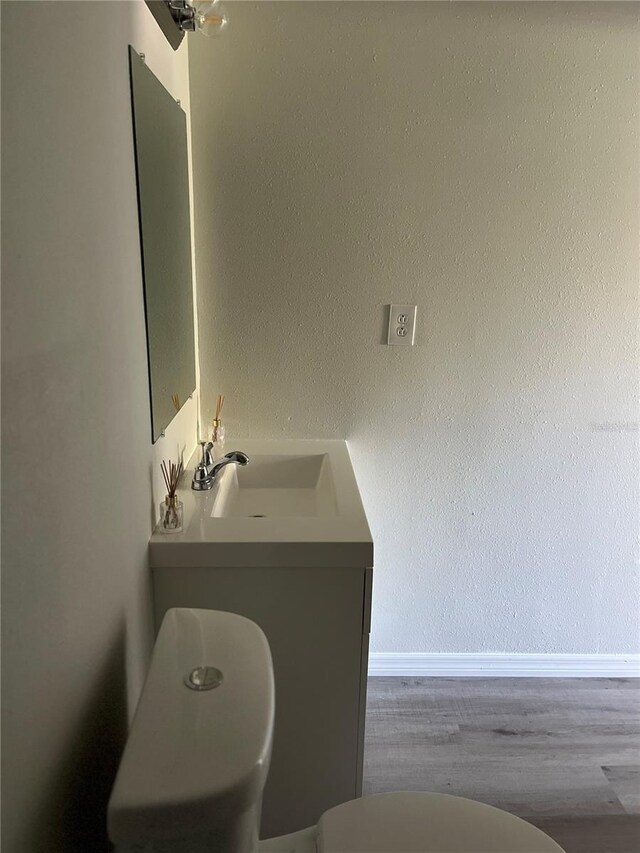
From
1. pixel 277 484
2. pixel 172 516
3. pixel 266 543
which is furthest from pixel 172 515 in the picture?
pixel 277 484

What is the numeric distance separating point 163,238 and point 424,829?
1293mm

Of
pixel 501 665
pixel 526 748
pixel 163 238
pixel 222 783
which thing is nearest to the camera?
pixel 222 783

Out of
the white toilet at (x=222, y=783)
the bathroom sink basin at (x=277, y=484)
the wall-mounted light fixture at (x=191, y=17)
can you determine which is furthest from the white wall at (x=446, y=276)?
the white toilet at (x=222, y=783)

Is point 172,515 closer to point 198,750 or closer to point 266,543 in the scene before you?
point 266,543

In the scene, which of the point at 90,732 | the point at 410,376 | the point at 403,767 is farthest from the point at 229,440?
the point at 90,732

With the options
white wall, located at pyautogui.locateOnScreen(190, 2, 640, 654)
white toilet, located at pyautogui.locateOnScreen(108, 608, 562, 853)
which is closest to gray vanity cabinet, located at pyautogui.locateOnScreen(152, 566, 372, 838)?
white toilet, located at pyautogui.locateOnScreen(108, 608, 562, 853)

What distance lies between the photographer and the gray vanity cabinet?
1433 millimetres

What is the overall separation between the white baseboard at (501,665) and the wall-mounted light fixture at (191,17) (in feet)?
6.48

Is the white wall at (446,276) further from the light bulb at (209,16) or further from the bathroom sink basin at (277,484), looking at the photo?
the light bulb at (209,16)

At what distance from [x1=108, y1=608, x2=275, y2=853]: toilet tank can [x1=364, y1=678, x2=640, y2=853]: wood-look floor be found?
42.5 inches

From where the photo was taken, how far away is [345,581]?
4.68 feet

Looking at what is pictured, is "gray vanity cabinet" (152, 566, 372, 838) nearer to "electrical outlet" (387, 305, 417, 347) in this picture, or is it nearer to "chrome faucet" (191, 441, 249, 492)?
"chrome faucet" (191, 441, 249, 492)

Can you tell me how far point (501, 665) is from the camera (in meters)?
2.38

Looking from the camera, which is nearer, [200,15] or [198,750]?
[198,750]
